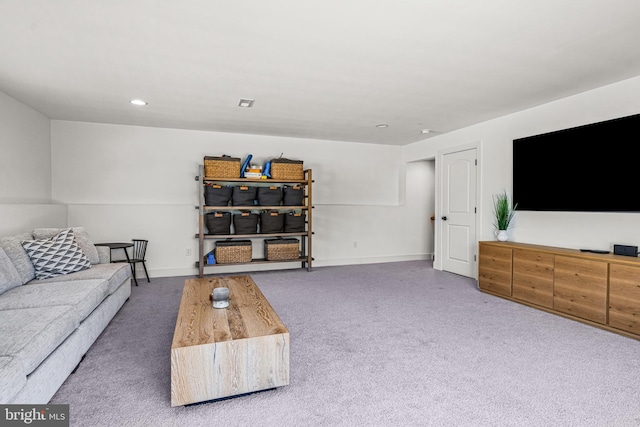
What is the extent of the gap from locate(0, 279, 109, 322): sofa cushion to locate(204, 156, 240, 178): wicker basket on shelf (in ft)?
7.74

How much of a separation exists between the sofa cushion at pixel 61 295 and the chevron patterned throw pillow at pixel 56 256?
19 cm

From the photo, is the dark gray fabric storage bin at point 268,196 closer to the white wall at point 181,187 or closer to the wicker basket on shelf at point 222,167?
the wicker basket on shelf at point 222,167

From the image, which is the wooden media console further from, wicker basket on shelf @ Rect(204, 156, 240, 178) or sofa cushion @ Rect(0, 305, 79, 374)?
sofa cushion @ Rect(0, 305, 79, 374)

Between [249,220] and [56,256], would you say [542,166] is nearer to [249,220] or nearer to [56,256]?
[249,220]

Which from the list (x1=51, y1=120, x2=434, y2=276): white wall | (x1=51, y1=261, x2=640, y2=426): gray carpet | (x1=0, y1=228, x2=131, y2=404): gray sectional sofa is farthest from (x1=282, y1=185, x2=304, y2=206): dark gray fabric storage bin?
(x1=0, y1=228, x2=131, y2=404): gray sectional sofa

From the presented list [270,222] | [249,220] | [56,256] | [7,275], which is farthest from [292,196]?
[7,275]

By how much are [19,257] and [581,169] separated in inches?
201

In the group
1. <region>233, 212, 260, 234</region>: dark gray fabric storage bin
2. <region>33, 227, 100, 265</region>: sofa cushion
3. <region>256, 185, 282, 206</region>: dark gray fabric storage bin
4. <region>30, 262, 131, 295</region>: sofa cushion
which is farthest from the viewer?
<region>256, 185, 282, 206</region>: dark gray fabric storage bin

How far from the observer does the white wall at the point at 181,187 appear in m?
4.73

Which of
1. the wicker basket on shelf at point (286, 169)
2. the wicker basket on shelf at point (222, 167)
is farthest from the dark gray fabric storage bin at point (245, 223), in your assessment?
the wicker basket on shelf at point (286, 169)

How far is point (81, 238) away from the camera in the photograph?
3527 mm

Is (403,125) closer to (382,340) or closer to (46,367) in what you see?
(382,340)

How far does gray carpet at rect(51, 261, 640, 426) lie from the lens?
1.73 m

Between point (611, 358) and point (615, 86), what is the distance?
2.41 m
